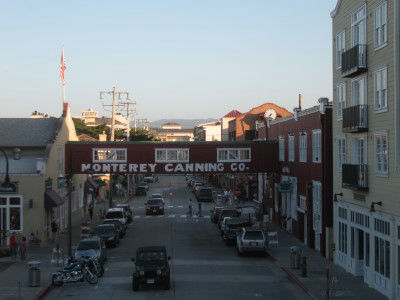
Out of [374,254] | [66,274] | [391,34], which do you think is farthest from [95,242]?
[391,34]

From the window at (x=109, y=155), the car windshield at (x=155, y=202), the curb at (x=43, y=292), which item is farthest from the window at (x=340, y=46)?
the car windshield at (x=155, y=202)

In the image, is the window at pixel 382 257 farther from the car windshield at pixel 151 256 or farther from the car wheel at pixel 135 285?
the car wheel at pixel 135 285

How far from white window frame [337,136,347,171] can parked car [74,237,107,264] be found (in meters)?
12.7

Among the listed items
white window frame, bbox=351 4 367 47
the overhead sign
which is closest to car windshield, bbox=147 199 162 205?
the overhead sign

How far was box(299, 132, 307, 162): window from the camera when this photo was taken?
142 ft

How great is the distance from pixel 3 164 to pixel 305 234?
21145mm

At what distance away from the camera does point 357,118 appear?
Result: 92.3ft

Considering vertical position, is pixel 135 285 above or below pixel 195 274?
above

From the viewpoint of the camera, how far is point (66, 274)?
28500 mm

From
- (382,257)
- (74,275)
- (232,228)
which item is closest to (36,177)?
(232,228)

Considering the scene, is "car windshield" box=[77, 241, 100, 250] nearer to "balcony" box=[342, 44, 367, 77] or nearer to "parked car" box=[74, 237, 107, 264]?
"parked car" box=[74, 237, 107, 264]

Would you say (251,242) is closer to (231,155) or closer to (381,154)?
(381,154)

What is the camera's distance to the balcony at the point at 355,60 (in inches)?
1093

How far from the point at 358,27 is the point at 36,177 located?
74.1 feet
